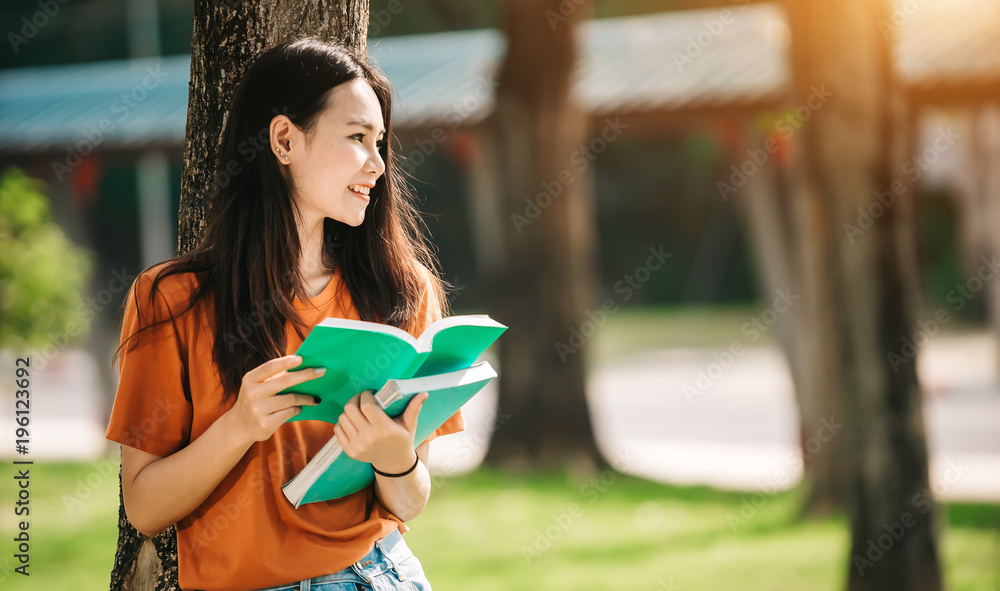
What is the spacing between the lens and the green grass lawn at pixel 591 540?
5.09m

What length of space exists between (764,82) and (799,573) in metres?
5.19

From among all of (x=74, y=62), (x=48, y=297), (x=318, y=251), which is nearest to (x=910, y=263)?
(x=318, y=251)

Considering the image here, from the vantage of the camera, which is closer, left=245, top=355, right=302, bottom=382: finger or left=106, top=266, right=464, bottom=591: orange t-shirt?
left=245, top=355, right=302, bottom=382: finger

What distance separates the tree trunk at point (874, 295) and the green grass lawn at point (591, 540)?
0.75 metres

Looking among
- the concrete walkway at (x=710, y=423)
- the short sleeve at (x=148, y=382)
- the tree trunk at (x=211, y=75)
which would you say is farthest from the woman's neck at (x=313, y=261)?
the concrete walkway at (x=710, y=423)

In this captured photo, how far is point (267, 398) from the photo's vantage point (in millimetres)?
1426

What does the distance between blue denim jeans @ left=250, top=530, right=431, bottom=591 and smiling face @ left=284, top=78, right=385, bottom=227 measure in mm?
547

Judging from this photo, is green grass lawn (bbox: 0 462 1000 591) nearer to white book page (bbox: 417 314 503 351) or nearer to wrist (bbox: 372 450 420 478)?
wrist (bbox: 372 450 420 478)

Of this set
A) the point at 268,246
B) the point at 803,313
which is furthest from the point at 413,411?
the point at 803,313

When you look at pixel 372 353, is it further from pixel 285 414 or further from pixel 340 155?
pixel 340 155

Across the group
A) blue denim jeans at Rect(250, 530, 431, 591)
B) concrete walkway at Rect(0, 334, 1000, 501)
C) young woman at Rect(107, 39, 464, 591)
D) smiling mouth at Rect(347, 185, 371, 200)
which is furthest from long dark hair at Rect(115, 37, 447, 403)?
concrete walkway at Rect(0, 334, 1000, 501)

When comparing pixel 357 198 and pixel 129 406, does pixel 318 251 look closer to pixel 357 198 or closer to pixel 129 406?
pixel 357 198

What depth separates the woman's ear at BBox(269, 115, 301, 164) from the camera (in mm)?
1642

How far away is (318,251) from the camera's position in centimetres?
174
